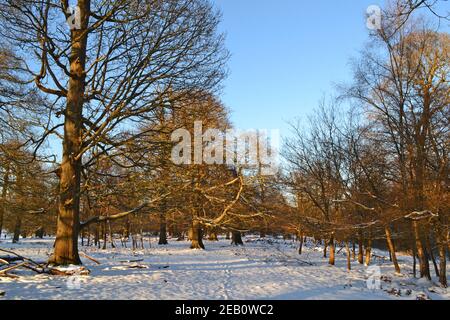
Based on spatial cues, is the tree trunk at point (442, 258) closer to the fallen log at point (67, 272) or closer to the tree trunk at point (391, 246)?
the tree trunk at point (391, 246)

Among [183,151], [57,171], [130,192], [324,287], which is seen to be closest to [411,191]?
[324,287]

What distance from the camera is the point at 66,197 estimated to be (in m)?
10.6

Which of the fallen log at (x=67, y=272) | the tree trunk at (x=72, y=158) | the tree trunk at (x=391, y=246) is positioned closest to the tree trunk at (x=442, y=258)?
the tree trunk at (x=391, y=246)

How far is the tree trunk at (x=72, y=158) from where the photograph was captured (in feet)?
34.2

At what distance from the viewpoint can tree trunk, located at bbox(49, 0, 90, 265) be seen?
1041 cm

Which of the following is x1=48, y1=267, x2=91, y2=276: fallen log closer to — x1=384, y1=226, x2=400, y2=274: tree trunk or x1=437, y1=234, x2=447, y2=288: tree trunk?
x1=437, y1=234, x2=447, y2=288: tree trunk

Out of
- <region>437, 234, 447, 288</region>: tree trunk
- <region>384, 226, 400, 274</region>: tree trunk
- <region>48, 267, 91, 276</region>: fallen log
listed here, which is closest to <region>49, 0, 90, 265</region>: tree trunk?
<region>48, 267, 91, 276</region>: fallen log

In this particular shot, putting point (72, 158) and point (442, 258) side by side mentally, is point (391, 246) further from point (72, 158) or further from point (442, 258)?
point (72, 158)

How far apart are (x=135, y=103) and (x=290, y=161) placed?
38.9 ft

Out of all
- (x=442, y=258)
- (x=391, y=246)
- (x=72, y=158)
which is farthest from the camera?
Answer: (x=391, y=246)

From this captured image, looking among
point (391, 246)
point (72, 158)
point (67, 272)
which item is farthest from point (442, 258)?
point (72, 158)

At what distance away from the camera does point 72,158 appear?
1062cm

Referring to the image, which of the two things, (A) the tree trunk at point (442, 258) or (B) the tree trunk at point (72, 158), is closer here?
(B) the tree trunk at point (72, 158)

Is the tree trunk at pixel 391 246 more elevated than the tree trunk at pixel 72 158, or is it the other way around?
the tree trunk at pixel 72 158
